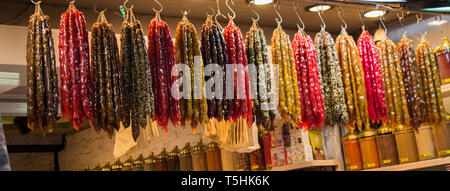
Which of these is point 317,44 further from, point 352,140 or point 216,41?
point 352,140

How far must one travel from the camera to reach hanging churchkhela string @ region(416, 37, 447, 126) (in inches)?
176

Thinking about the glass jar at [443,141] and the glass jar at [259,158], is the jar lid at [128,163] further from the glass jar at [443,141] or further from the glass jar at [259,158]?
the glass jar at [443,141]

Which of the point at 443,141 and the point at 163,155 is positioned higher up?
the point at 163,155

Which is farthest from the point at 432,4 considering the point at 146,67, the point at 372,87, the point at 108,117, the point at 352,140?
the point at 108,117

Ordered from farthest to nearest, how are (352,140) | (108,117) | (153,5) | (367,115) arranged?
1. (352,140)
2. (153,5)
3. (367,115)
4. (108,117)

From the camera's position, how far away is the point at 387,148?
18.6ft

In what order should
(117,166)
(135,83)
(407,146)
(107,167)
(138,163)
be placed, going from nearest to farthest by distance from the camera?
(135,83), (407,146), (138,163), (117,166), (107,167)

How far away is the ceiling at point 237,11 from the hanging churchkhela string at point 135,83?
194 cm

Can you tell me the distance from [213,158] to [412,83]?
8.18 feet

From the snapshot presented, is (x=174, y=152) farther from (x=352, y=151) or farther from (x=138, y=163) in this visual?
(x=352, y=151)

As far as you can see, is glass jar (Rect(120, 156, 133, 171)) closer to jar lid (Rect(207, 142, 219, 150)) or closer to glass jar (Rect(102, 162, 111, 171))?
glass jar (Rect(102, 162, 111, 171))

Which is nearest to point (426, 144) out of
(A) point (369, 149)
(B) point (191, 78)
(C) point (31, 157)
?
(A) point (369, 149)
